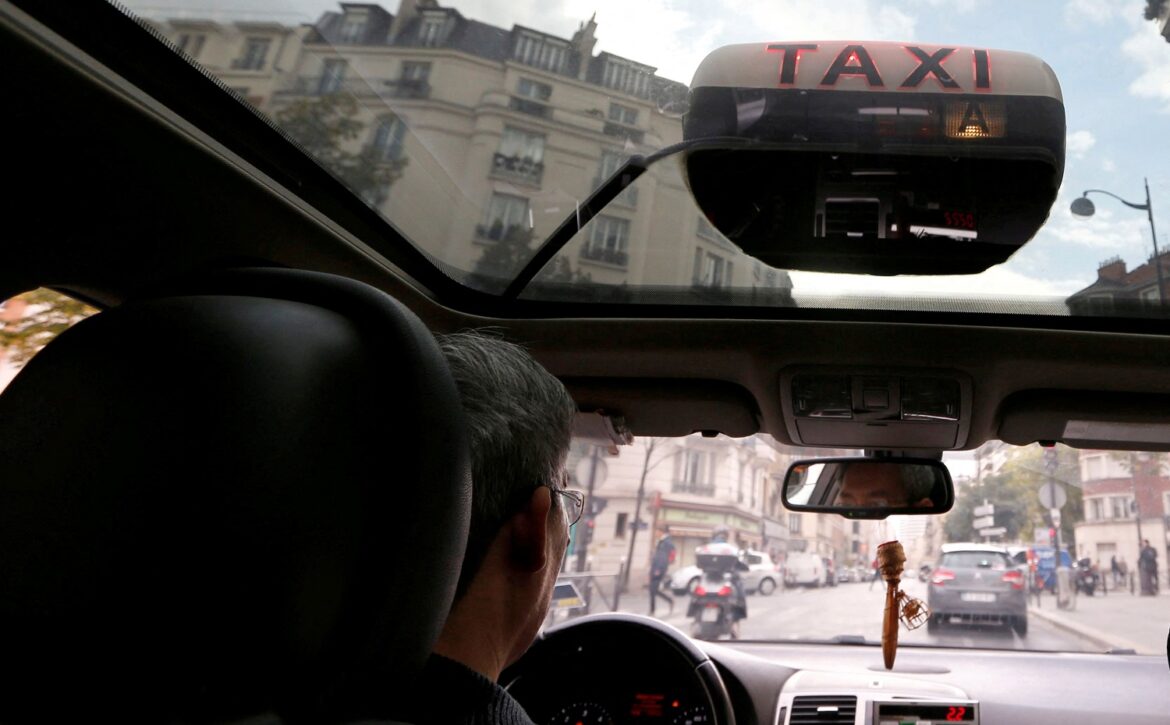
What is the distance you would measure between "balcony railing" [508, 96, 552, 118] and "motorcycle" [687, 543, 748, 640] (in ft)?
8.77

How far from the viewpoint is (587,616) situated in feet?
13.4

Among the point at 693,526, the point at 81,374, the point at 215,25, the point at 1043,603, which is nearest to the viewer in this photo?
the point at 81,374

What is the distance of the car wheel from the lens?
527cm

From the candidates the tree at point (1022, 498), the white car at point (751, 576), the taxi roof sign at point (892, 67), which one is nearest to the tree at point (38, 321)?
the taxi roof sign at point (892, 67)

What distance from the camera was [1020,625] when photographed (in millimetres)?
5555

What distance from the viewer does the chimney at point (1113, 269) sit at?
2.77 metres

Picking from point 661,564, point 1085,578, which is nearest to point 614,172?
point 661,564

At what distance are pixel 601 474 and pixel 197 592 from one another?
506 centimetres

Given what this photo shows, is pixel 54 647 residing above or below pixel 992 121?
below

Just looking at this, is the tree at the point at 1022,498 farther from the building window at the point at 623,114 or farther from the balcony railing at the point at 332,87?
the balcony railing at the point at 332,87

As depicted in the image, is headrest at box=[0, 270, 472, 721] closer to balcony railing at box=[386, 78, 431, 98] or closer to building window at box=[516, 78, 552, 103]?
balcony railing at box=[386, 78, 431, 98]

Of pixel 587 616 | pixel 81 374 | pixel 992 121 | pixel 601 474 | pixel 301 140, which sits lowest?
pixel 587 616

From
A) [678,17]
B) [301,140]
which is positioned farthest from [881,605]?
[301,140]

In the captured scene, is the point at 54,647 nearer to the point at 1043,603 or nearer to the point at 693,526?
the point at 1043,603
